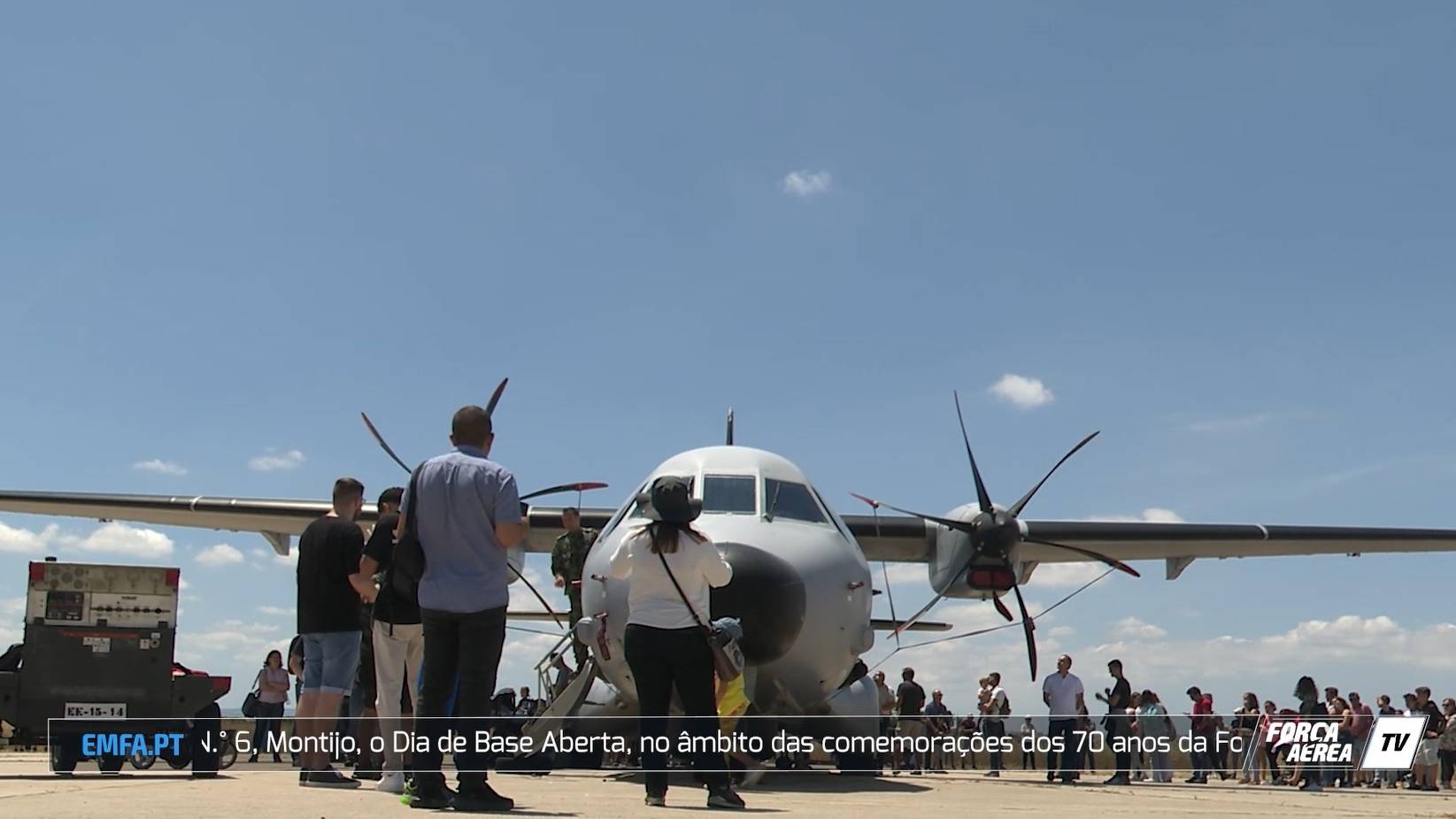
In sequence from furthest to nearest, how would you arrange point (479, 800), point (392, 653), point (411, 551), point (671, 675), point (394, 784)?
point (392, 653) → point (394, 784) → point (671, 675) → point (411, 551) → point (479, 800)

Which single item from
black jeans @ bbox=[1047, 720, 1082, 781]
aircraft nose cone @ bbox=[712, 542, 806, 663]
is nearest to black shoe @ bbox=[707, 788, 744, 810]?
aircraft nose cone @ bbox=[712, 542, 806, 663]

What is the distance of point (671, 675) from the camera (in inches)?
270

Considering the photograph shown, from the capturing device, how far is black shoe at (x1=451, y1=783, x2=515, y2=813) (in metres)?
5.98

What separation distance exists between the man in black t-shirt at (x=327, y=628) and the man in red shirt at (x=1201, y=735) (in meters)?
11.1

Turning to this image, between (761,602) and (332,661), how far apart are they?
2940 mm

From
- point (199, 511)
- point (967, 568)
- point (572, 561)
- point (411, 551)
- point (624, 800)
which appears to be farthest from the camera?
point (199, 511)

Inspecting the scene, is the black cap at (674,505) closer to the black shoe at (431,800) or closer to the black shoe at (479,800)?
the black shoe at (479,800)

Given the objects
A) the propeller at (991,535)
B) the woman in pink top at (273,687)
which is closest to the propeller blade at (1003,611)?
the propeller at (991,535)

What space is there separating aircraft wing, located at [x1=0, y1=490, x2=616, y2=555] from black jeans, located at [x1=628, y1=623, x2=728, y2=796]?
489 inches

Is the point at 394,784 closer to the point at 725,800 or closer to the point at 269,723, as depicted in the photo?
the point at 725,800

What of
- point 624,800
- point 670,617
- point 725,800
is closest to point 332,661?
point 624,800

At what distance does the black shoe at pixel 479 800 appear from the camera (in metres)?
5.98

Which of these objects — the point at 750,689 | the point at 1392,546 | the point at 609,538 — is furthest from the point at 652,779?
the point at 1392,546

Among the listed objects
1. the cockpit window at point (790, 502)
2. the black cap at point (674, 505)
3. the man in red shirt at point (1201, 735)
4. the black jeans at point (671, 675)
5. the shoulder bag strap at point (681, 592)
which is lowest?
the man in red shirt at point (1201, 735)
